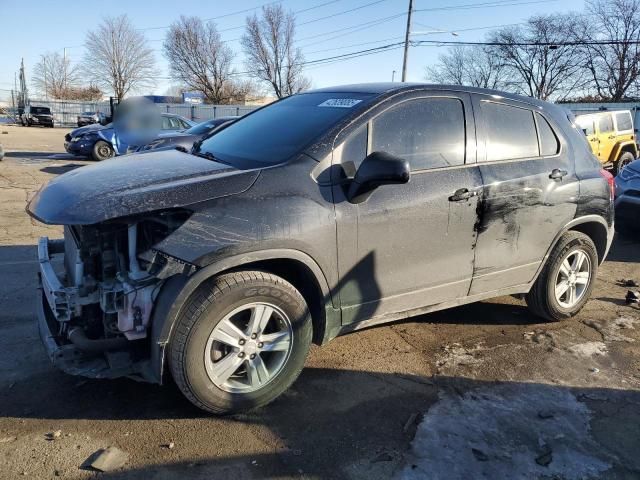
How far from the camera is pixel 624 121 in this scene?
1493 centimetres

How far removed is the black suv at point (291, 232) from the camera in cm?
272

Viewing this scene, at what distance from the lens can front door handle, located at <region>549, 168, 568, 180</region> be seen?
4.09 m

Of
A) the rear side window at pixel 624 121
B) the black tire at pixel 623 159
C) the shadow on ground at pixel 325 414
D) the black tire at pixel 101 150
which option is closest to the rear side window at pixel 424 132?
the shadow on ground at pixel 325 414

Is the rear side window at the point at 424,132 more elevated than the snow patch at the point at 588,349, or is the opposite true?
the rear side window at the point at 424,132

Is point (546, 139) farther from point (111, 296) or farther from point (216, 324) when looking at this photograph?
point (111, 296)

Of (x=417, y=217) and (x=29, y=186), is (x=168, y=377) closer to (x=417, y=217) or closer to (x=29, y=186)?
(x=417, y=217)

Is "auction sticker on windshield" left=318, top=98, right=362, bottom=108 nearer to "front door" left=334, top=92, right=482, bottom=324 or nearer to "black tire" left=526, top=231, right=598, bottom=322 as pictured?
"front door" left=334, top=92, right=482, bottom=324

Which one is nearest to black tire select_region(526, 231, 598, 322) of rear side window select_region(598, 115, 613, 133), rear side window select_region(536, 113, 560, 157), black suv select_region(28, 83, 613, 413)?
black suv select_region(28, 83, 613, 413)

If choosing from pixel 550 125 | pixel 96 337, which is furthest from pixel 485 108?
pixel 96 337

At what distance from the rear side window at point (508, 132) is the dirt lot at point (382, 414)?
4.86 ft

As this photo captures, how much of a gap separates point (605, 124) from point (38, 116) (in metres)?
43.6

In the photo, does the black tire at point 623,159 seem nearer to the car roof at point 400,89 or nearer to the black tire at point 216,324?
the car roof at point 400,89

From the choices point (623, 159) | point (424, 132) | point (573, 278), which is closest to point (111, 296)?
point (424, 132)

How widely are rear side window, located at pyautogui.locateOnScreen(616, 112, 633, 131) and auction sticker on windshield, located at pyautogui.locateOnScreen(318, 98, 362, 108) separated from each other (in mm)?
13791
